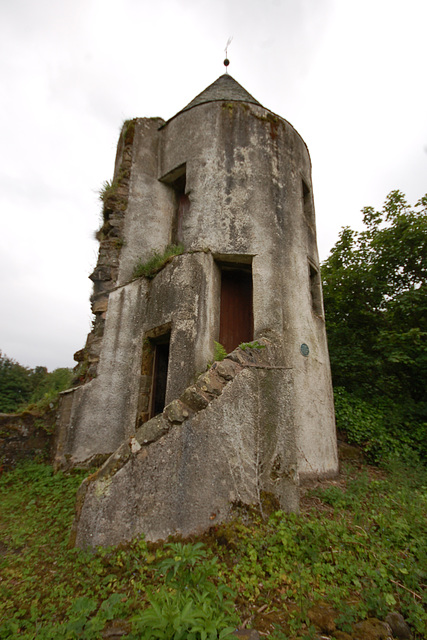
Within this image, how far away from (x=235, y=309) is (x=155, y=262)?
1963mm

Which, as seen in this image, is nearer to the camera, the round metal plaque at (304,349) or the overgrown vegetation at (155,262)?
the round metal plaque at (304,349)

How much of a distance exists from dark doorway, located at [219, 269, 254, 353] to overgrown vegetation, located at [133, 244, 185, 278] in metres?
1.10

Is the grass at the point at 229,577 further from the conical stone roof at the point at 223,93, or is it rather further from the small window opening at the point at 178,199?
the conical stone roof at the point at 223,93

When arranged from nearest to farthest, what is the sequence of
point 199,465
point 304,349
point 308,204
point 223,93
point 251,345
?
point 199,465 < point 251,345 < point 304,349 < point 223,93 < point 308,204

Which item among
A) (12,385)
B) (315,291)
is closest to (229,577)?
(315,291)

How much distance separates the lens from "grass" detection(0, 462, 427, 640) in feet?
8.20

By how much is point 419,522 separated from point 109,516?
138 inches

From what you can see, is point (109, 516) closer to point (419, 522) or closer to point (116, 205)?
point (419, 522)

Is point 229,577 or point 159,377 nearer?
point 229,577

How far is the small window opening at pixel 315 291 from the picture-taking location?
7891 mm

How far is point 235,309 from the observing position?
7020 mm

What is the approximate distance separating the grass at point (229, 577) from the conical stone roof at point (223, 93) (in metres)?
8.28

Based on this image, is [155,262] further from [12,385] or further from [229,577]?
[12,385]

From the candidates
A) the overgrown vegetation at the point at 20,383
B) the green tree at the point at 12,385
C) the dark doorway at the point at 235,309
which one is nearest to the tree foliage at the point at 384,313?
the dark doorway at the point at 235,309
